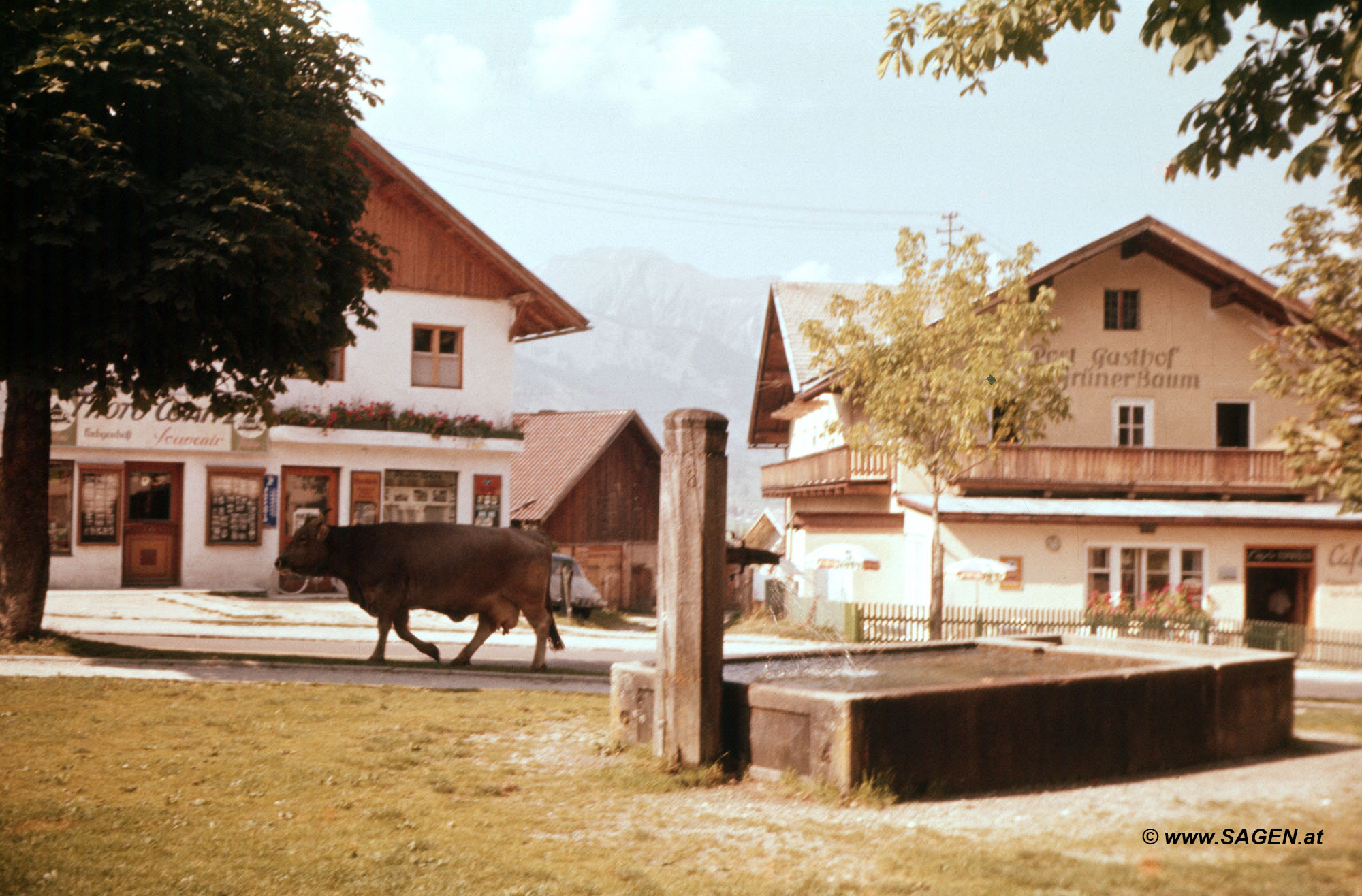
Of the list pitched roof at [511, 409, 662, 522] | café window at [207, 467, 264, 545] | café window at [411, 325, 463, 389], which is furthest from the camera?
pitched roof at [511, 409, 662, 522]

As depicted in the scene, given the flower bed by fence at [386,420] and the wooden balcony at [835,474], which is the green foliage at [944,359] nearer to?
the wooden balcony at [835,474]

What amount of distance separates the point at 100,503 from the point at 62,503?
0.80 metres

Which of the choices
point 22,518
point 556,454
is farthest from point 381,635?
point 556,454

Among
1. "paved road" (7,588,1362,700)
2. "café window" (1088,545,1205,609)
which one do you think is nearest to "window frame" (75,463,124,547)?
"paved road" (7,588,1362,700)

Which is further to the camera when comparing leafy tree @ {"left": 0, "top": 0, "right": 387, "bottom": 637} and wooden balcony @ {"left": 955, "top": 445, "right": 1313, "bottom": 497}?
wooden balcony @ {"left": 955, "top": 445, "right": 1313, "bottom": 497}

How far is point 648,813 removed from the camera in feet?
24.3

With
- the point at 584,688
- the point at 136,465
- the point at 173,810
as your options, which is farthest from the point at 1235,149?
the point at 136,465

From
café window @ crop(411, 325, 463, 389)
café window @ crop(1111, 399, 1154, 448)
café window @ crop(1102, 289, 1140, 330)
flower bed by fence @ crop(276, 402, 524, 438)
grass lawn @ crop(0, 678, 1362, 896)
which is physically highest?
café window @ crop(1102, 289, 1140, 330)

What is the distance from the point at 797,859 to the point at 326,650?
44.8 ft

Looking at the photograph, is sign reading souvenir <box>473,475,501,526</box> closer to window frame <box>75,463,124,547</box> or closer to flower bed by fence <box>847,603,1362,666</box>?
window frame <box>75,463,124,547</box>

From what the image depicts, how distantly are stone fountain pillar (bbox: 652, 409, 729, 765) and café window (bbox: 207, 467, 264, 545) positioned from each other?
23.7 m

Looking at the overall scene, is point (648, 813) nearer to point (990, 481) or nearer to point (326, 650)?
point (326, 650)

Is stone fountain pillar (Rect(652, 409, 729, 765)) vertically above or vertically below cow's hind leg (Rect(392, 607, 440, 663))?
above

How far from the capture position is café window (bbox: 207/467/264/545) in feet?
97.4
